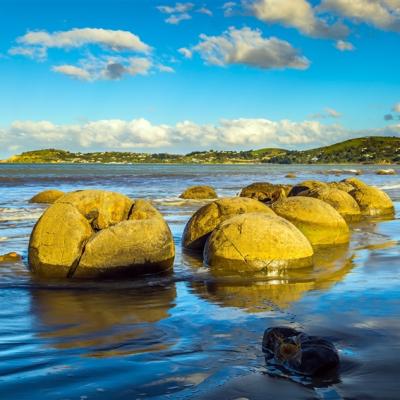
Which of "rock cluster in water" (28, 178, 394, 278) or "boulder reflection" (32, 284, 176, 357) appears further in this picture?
"rock cluster in water" (28, 178, 394, 278)

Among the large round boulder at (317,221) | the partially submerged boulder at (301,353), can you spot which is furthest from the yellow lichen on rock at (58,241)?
the large round boulder at (317,221)

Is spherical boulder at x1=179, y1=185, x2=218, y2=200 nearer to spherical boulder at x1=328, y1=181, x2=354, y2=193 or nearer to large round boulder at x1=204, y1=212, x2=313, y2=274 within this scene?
spherical boulder at x1=328, y1=181, x2=354, y2=193

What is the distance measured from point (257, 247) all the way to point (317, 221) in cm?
365

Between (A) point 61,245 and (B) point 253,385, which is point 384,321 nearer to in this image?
(B) point 253,385

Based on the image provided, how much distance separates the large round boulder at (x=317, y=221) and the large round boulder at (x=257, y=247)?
271cm

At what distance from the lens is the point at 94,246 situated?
9.19 m

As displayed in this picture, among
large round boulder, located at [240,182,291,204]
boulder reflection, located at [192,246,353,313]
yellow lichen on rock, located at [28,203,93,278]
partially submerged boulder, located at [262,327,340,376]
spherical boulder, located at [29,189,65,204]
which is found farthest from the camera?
spherical boulder, located at [29,189,65,204]

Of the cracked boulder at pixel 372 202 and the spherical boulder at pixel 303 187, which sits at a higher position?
the spherical boulder at pixel 303 187

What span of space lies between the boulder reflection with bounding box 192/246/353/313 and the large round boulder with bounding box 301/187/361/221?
7318 millimetres

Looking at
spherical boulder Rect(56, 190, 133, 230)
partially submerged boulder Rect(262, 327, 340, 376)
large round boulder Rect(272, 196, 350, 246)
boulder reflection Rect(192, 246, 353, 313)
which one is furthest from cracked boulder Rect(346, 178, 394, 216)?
partially submerged boulder Rect(262, 327, 340, 376)

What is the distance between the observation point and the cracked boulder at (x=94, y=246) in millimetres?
9117

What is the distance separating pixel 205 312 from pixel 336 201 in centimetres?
1163

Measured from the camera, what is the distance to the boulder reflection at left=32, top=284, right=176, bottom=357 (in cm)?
560

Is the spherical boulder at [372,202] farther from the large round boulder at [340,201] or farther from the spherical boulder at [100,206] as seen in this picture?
the spherical boulder at [100,206]
